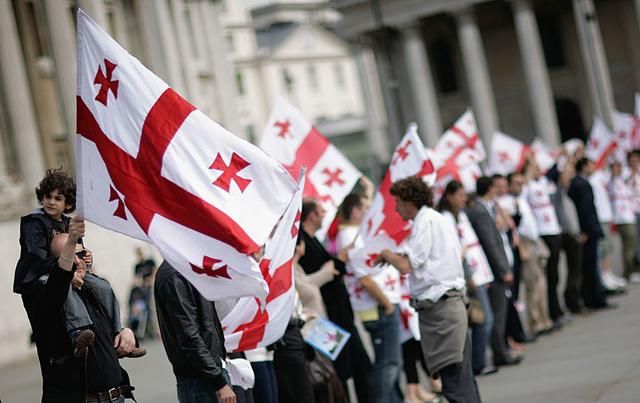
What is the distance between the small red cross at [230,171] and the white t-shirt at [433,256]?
264 cm

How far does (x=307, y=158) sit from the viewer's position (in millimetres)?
A: 11758

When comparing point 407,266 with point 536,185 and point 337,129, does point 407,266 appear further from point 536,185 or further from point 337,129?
point 337,129

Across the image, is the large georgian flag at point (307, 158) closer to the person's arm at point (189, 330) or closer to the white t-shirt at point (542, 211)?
the white t-shirt at point (542, 211)

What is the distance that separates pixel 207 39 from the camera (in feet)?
136

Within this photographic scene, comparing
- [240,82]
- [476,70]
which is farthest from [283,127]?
[240,82]

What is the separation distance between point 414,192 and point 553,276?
694 cm

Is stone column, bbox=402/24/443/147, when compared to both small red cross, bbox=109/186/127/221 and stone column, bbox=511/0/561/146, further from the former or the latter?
small red cross, bbox=109/186/127/221

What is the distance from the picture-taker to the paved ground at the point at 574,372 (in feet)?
33.2

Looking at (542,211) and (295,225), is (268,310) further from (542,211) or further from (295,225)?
(542,211)

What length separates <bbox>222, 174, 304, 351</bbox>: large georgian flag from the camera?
699 cm

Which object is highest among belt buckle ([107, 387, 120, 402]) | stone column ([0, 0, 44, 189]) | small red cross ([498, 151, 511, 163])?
stone column ([0, 0, 44, 189])

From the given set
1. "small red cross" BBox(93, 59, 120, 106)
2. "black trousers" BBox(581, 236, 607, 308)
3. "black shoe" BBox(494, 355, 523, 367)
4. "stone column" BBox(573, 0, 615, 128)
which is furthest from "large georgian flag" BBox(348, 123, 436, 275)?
"stone column" BBox(573, 0, 615, 128)

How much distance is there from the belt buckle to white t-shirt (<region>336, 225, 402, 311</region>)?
4104 mm

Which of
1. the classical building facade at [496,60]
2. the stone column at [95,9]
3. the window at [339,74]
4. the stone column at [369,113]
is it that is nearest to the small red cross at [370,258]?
the stone column at [95,9]
